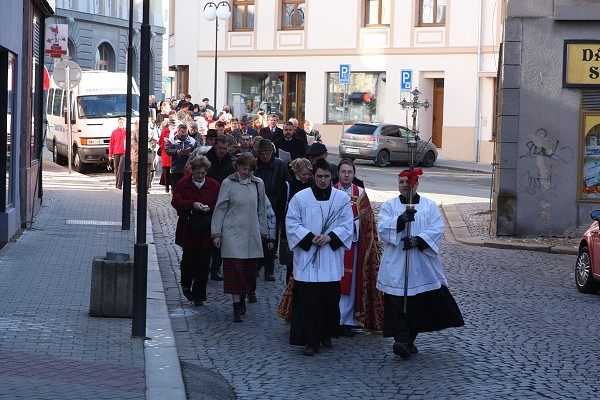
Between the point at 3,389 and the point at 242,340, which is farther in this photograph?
the point at 242,340

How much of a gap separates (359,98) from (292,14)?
16.4 ft

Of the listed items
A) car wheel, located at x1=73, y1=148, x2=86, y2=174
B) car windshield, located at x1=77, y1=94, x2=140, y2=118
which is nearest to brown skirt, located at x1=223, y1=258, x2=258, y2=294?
car windshield, located at x1=77, y1=94, x2=140, y2=118

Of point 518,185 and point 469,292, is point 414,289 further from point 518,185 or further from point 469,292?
point 518,185

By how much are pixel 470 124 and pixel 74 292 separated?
1239 inches

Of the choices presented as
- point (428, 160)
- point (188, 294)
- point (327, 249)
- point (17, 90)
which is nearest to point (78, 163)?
point (428, 160)

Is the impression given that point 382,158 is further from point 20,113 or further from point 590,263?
point 590,263

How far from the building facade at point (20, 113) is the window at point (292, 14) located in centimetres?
2754

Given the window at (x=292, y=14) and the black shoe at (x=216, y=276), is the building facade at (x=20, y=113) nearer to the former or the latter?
the black shoe at (x=216, y=276)

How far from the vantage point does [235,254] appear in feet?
36.7

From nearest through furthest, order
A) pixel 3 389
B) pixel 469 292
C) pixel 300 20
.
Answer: pixel 3 389, pixel 469 292, pixel 300 20

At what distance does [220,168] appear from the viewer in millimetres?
13734

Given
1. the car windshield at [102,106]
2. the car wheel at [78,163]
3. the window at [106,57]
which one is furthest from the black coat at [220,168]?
the window at [106,57]

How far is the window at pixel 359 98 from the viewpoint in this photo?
45.0 metres

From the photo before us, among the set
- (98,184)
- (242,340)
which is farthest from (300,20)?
(242,340)
